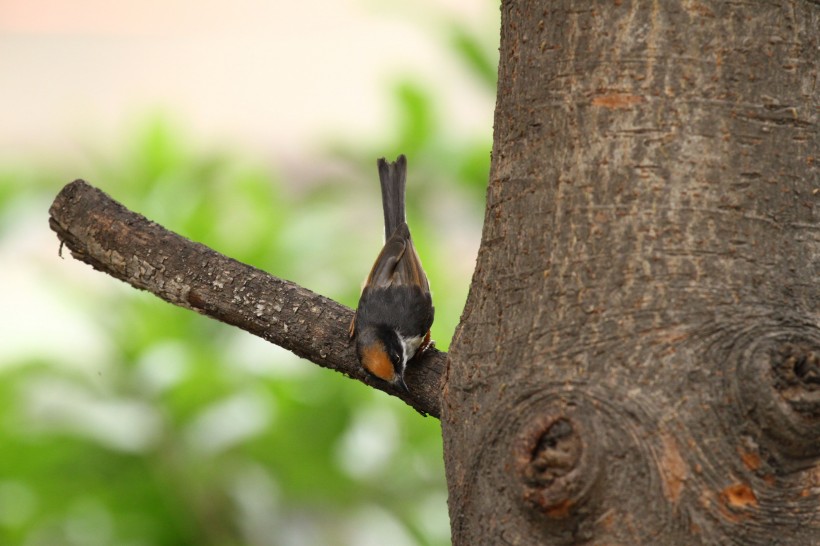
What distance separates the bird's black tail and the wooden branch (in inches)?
76.0

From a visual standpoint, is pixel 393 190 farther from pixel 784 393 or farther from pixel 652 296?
pixel 784 393

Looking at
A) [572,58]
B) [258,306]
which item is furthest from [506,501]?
[258,306]

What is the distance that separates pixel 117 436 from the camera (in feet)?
15.3

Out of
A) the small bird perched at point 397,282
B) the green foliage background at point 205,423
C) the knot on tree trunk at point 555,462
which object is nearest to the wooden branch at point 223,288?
the knot on tree trunk at point 555,462

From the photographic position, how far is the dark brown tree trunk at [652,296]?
3.94ft

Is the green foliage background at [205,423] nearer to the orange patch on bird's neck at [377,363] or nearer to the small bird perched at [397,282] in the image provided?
the small bird perched at [397,282]

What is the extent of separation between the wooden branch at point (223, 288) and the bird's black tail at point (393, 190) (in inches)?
76.0

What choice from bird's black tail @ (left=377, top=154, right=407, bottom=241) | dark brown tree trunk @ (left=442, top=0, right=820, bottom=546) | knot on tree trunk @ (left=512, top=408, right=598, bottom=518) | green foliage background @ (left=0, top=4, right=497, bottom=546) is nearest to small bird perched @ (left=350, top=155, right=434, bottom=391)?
bird's black tail @ (left=377, top=154, right=407, bottom=241)

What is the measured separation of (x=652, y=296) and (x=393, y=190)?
2.77m

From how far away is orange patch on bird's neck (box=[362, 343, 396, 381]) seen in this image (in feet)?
6.50

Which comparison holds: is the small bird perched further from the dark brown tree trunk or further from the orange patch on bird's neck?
the dark brown tree trunk

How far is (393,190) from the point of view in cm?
398

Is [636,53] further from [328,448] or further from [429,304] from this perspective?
[328,448]

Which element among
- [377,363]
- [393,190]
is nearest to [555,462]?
[377,363]
